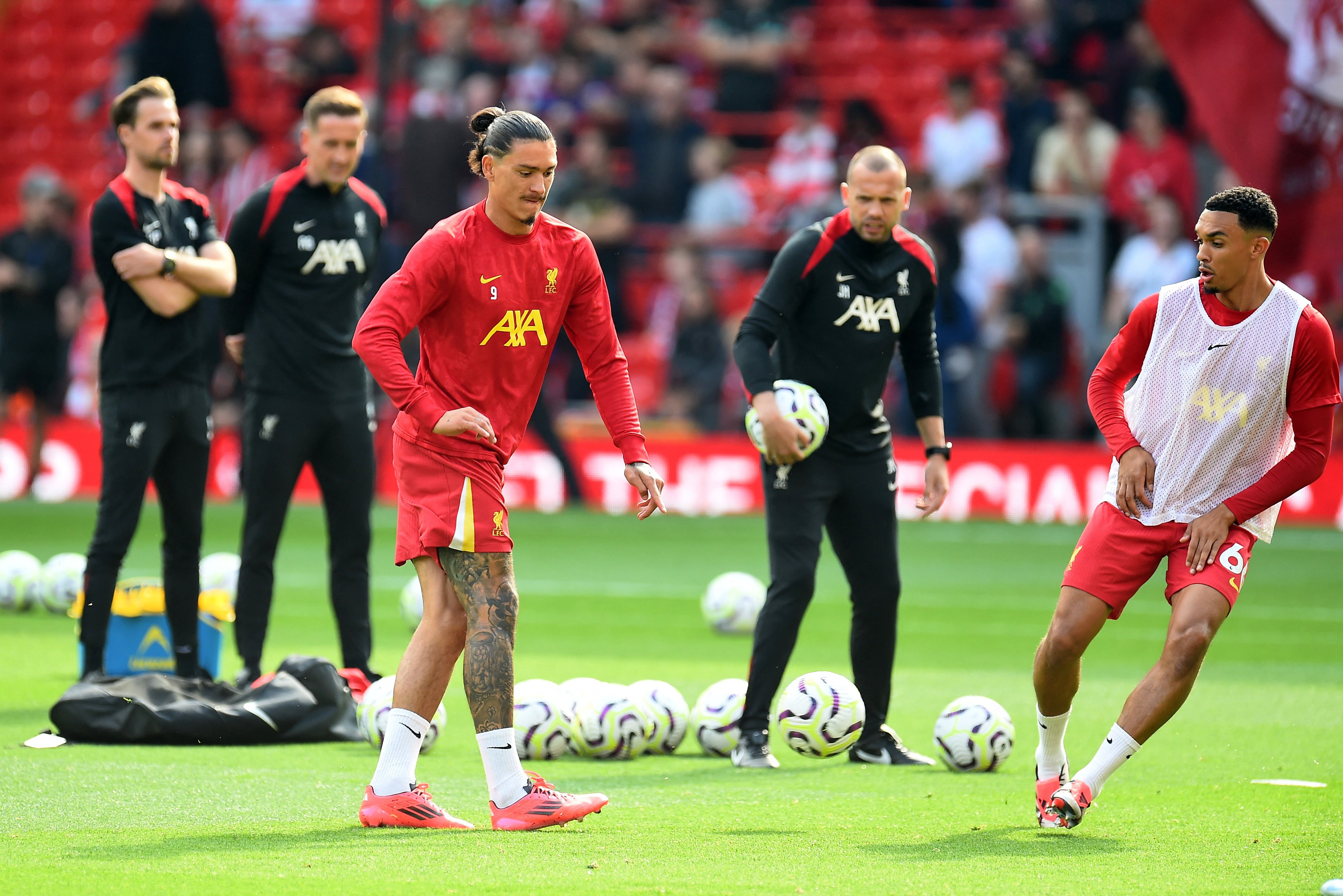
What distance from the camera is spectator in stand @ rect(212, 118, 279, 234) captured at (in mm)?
21688

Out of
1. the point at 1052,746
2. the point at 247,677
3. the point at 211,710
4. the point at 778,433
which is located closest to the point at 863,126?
the point at 247,677

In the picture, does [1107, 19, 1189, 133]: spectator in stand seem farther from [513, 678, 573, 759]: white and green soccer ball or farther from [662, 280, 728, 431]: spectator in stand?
[513, 678, 573, 759]: white and green soccer ball

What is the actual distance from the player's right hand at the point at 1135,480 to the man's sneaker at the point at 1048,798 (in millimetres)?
934

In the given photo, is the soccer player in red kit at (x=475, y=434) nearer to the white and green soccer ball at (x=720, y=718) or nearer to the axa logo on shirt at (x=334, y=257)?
the white and green soccer ball at (x=720, y=718)

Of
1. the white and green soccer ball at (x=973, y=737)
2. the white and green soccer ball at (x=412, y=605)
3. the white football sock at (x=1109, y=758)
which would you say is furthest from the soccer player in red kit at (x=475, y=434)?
the white and green soccer ball at (x=412, y=605)

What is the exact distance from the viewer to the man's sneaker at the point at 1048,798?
5953 mm

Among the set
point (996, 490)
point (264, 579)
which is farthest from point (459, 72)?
point (264, 579)

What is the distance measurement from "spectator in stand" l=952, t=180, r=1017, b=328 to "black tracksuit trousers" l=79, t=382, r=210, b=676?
40.6ft

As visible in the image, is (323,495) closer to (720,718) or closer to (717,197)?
(720,718)

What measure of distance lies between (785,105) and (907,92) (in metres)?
1.77

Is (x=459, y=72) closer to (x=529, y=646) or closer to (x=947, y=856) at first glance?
(x=529, y=646)

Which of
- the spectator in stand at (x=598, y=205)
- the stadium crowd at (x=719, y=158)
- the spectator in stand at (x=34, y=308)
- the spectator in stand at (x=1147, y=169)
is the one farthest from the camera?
the spectator in stand at (x=598, y=205)

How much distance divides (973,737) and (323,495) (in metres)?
3.30

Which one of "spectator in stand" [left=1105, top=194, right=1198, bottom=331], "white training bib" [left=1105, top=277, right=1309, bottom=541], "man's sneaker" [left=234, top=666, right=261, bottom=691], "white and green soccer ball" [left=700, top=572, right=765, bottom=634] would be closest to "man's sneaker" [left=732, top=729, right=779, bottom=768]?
"white training bib" [left=1105, top=277, right=1309, bottom=541]
